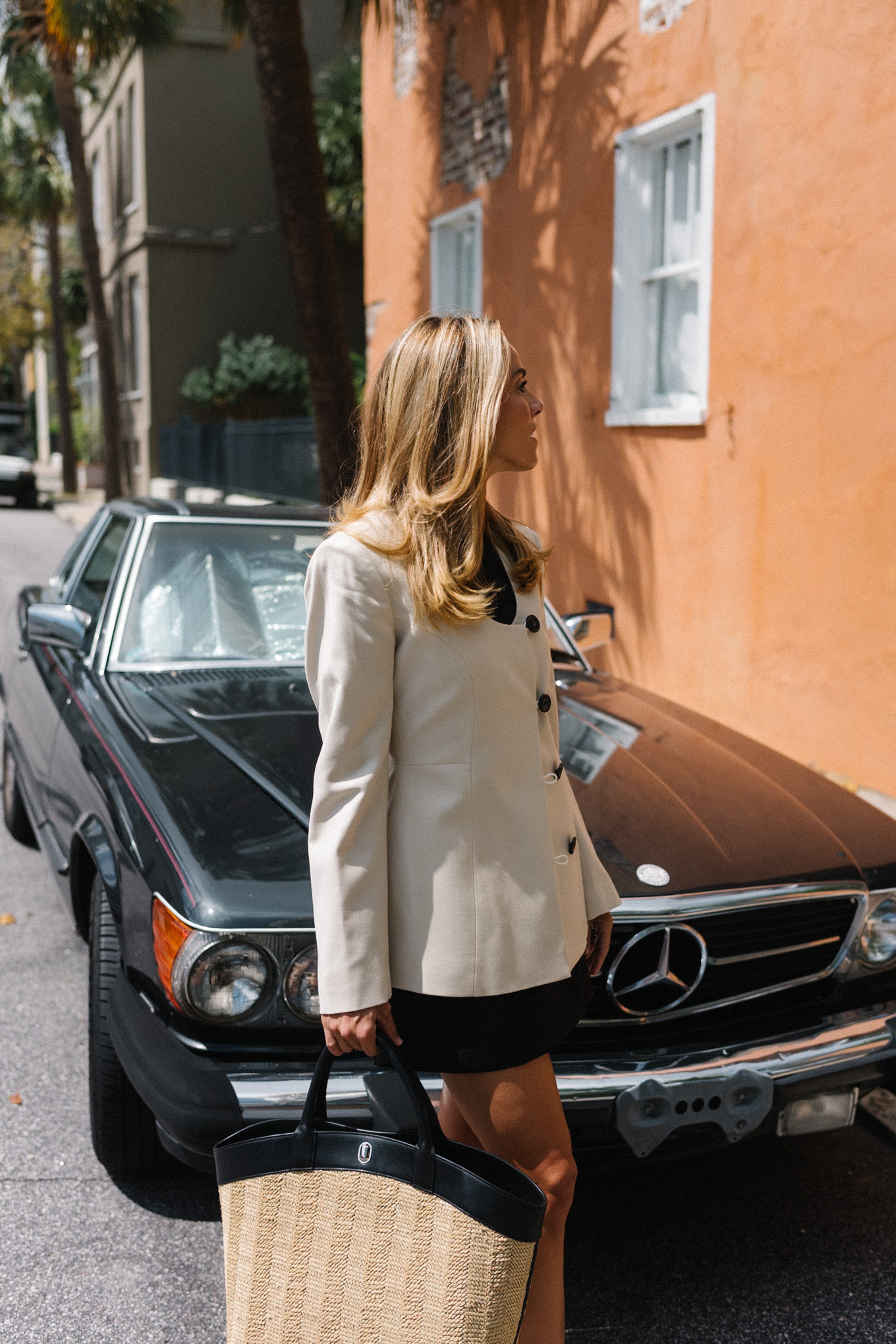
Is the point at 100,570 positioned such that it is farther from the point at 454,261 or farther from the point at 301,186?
the point at 454,261

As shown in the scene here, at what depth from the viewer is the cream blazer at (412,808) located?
1746 millimetres

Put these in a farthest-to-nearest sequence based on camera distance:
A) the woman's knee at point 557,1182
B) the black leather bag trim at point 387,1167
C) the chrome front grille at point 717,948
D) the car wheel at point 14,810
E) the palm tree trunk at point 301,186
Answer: the palm tree trunk at point 301,186
the car wheel at point 14,810
the chrome front grille at point 717,948
the woman's knee at point 557,1182
the black leather bag trim at point 387,1167

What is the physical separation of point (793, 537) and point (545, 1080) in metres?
4.62

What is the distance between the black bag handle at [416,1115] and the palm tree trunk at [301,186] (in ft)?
19.8

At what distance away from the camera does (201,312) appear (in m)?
22.6

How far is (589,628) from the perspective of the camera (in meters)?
4.39

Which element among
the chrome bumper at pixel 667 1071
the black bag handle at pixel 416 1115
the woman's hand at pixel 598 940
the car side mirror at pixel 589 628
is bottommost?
the chrome bumper at pixel 667 1071

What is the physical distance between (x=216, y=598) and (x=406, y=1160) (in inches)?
102

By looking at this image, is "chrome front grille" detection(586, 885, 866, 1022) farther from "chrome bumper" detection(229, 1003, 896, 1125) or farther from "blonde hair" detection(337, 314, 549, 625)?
"blonde hair" detection(337, 314, 549, 625)

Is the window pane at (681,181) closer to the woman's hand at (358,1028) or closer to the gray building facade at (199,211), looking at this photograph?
the woman's hand at (358,1028)

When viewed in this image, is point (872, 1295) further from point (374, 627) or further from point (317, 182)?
point (317, 182)

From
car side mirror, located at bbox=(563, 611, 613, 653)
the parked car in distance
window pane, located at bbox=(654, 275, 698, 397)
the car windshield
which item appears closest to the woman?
the car windshield

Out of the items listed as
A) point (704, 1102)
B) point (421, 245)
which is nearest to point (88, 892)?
point (704, 1102)

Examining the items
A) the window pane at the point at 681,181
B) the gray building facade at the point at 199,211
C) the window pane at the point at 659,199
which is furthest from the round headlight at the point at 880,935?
the gray building facade at the point at 199,211
